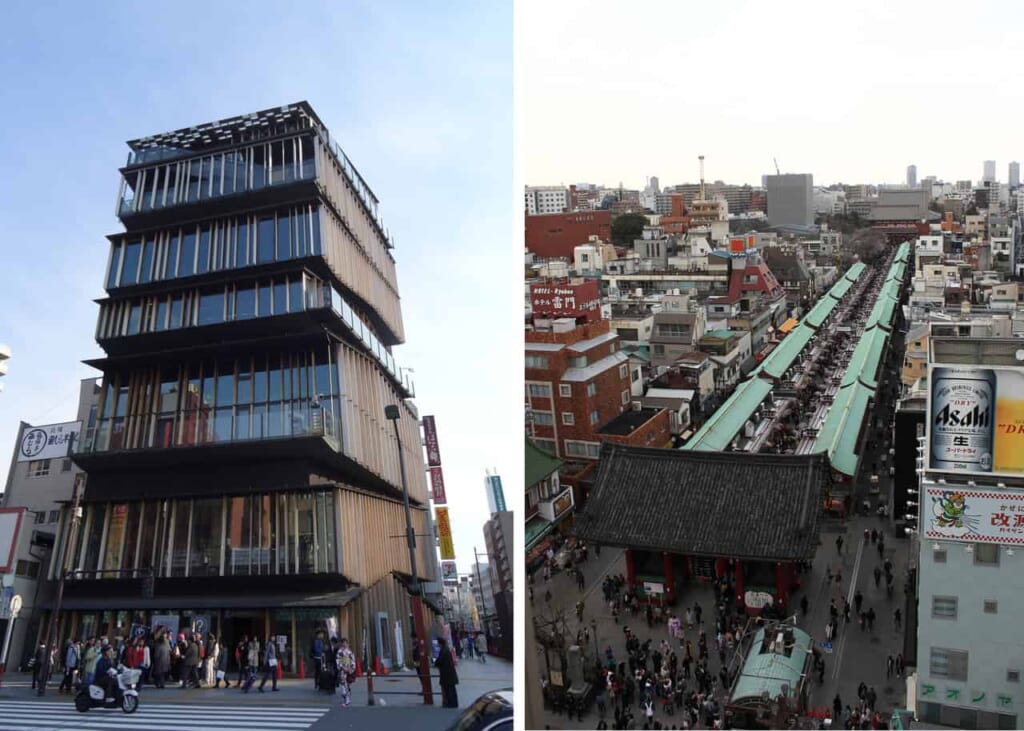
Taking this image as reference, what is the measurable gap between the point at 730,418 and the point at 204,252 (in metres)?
14.5

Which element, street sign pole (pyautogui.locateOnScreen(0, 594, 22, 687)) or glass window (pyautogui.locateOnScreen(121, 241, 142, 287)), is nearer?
street sign pole (pyautogui.locateOnScreen(0, 594, 22, 687))

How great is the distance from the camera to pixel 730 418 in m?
22.9

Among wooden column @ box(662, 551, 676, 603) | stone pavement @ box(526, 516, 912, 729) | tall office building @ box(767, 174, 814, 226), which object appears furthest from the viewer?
tall office building @ box(767, 174, 814, 226)

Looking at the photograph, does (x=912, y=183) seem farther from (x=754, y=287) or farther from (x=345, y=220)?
(x=345, y=220)

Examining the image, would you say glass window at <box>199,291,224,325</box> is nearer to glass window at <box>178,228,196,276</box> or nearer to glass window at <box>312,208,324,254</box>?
glass window at <box>178,228,196,276</box>

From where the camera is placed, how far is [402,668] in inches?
456

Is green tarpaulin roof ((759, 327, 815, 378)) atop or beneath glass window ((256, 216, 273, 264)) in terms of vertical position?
atop

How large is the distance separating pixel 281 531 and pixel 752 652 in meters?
6.15

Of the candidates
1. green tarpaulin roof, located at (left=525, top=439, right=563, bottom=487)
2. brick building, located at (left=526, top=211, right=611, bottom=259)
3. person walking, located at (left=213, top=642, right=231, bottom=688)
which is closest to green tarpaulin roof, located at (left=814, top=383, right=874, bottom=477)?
green tarpaulin roof, located at (left=525, top=439, right=563, bottom=487)

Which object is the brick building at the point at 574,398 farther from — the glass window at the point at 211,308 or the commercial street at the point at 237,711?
the commercial street at the point at 237,711

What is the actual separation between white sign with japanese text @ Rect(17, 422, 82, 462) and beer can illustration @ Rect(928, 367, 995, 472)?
1084 cm

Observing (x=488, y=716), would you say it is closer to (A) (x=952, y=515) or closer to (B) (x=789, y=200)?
(A) (x=952, y=515)

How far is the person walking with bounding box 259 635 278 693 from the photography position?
28.6 feet

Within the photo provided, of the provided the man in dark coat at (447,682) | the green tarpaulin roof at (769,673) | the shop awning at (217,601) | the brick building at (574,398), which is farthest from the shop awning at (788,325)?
the man in dark coat at (447,682)
